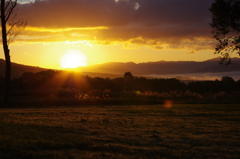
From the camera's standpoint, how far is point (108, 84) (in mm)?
46156

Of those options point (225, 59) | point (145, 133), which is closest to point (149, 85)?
point (225, 59)

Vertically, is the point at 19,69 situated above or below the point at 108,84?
above

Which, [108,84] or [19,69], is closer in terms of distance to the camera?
[108,84]

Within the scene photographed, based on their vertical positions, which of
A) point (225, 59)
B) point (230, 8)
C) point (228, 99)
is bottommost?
point (228, 99)

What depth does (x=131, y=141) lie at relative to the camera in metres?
8.84

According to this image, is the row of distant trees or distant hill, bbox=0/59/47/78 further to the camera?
distant hill, bbox=0/59/47/78

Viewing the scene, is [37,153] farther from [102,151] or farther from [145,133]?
[145,133]

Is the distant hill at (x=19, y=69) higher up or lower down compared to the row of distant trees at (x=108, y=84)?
higher up

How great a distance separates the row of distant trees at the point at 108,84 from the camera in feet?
139

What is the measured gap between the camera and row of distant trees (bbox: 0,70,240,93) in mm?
42438

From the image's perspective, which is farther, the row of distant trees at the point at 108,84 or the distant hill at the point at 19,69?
the distant hill at the point at 19,69

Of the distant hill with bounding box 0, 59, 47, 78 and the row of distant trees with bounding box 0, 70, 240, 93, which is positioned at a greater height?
the distant hill with bounding box 0, 59, 47, 78

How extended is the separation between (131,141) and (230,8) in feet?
54.9

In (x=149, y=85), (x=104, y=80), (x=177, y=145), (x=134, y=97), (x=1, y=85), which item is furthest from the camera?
(x=149, y=85)
